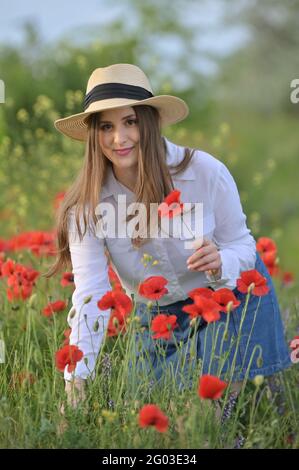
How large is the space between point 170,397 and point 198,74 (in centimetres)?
953

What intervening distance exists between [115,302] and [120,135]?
0.55 metres

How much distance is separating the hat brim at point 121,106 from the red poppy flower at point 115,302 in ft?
1.89

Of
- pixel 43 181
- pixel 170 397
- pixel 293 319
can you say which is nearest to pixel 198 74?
pixel 43 181

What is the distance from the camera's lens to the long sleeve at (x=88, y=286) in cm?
248

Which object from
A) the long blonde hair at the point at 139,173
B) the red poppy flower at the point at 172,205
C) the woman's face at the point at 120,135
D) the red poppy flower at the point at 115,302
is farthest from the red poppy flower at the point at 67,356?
the woman's face at the point at 120,135

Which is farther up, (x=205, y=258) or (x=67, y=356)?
(x=205, y=258)

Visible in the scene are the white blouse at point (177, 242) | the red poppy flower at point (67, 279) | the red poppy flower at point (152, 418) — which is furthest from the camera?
the red poppy flower at point (67, 279)

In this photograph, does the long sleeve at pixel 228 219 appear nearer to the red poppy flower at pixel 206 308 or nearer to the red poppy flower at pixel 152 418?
the red poppy flower at pixel 206 308

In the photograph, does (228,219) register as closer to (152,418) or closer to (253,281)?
(253,281)

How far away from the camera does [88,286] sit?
2.57 meters

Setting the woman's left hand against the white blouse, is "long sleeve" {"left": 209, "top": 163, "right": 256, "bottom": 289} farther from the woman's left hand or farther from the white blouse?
the woman's left hand

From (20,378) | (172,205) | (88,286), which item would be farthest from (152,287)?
(20,378)

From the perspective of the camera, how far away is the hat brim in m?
2.48

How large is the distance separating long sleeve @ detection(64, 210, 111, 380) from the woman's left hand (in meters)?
0.37
